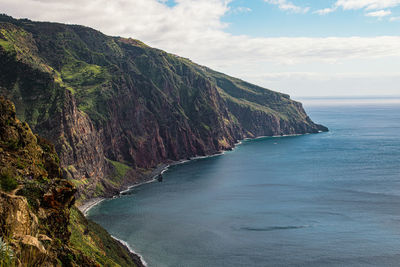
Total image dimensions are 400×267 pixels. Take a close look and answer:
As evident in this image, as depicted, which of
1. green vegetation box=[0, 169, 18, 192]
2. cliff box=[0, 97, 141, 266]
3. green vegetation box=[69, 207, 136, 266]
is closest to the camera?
cliff box=[0, 97, 141, 266]

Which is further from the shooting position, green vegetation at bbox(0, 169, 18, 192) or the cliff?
green vegetation at bbox(0, 169, 18, 192)

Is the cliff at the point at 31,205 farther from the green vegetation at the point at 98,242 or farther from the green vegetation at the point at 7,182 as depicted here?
the green vegetation at the point at 98,242

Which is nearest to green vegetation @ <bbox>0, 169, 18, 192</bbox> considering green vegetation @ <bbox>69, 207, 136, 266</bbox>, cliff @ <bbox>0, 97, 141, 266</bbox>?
cliff @ <bbox>0, 97, 141, 266</bbox>

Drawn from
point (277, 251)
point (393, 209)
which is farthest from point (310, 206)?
point (277, 251)

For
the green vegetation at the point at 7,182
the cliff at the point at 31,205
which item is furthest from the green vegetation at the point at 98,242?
the green vegetation at the point at 7,182

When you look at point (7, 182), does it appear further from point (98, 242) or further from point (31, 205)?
point (98, 242)

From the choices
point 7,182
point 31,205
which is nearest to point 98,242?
point 31,205

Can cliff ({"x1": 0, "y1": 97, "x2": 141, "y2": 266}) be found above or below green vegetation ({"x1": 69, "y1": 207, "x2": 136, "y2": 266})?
above

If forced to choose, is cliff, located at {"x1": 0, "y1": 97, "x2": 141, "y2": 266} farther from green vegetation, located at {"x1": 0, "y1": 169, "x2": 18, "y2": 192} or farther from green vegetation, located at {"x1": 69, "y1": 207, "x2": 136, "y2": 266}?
green vegetation, located at {"x1": 69, "y1": 207, "x2": 136, "y2": 266}

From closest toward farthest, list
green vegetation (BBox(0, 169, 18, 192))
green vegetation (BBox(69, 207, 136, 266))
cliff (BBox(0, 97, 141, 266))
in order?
cliff (BBox(0, 97, 141, 266))
green vegetation (BBox(0, 169, 18, 192))
green vegetation (BBox(69, 207, 136, 266))
